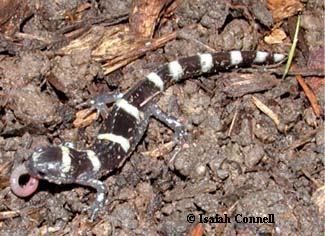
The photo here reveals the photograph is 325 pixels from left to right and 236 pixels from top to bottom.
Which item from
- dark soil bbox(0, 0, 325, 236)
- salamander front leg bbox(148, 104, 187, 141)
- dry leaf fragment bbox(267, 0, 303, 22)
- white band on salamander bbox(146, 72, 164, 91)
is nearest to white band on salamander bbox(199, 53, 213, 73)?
dark soil bbox(0, 0, 325, 236)

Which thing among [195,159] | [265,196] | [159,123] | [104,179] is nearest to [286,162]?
[265,196]

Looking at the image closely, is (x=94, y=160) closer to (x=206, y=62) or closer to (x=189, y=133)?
(x=189, y=133)

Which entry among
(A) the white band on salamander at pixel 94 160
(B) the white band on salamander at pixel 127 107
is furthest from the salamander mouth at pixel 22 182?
(B) the white band on salamander at pixel 127 107

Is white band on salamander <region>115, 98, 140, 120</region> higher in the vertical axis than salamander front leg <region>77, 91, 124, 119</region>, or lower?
lower

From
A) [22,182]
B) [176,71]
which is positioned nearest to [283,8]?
[176,71]

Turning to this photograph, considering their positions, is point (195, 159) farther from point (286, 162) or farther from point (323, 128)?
point (323, 128)

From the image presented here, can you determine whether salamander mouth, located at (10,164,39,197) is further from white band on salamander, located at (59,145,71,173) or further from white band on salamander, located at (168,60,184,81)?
white band on salamander, located at (168,60,184,81)
